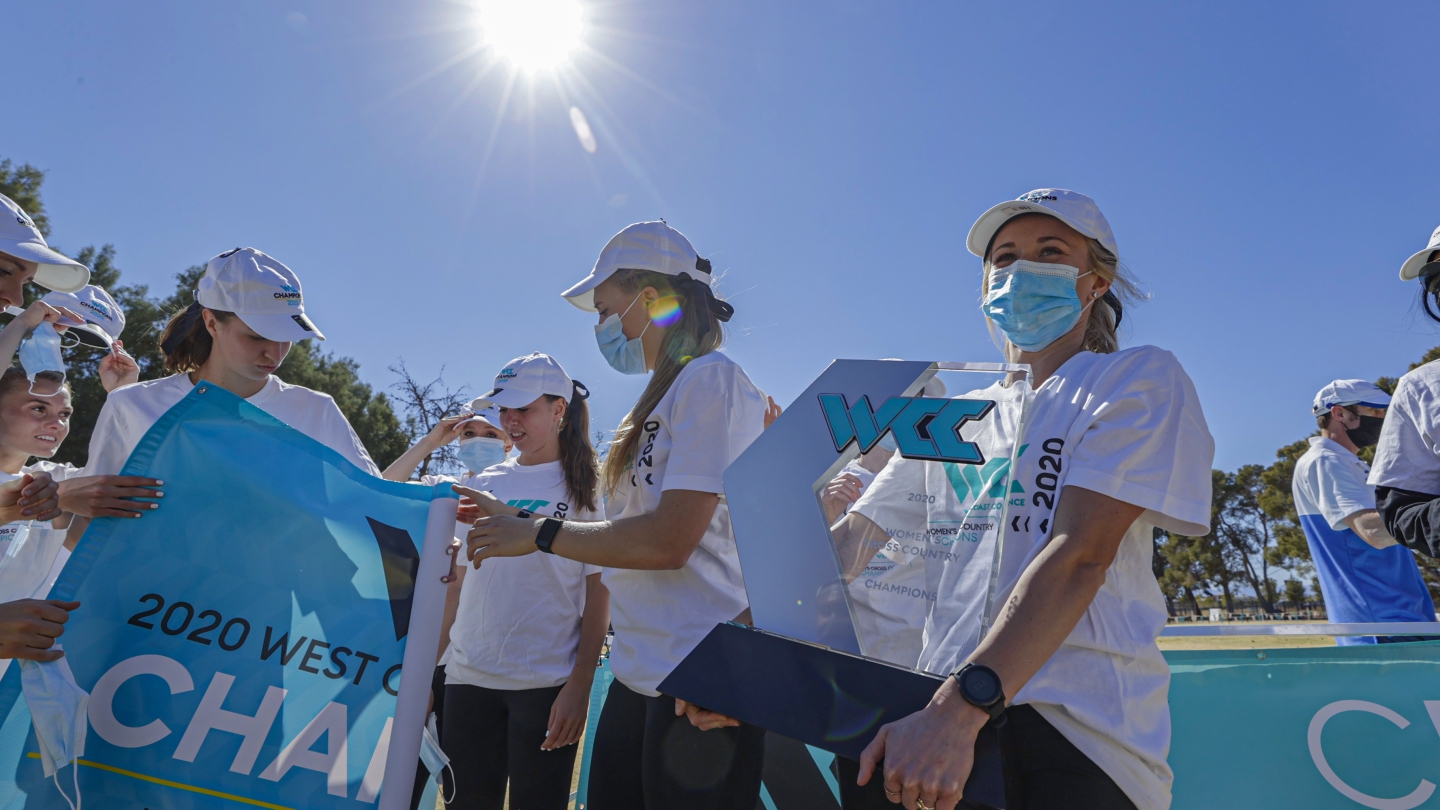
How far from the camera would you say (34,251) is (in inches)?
119

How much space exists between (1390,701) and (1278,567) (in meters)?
52.6

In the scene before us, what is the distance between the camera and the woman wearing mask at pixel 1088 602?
1418mm

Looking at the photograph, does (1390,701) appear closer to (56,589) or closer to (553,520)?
(553,520)

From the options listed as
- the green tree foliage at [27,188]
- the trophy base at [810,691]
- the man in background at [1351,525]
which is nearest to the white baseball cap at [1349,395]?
the man in background at [1351,525]

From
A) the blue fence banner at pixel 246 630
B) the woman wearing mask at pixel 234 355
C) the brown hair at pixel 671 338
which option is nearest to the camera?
the blue fence banner at pixel 246 630

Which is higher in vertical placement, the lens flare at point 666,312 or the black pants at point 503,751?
the lens flare at point 666,312

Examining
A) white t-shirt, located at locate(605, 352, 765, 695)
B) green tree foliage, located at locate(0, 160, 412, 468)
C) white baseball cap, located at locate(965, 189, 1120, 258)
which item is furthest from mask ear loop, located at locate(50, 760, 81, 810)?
green tree foliage, located at locate(0, 160, 412, 468)

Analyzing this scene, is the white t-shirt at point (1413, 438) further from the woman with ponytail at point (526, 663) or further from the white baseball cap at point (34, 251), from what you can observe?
the white baseball cap at point (34, 251)

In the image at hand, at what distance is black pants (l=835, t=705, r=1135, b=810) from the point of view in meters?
1.50

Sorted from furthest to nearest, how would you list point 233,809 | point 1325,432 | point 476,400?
point 476,400
point 1325,432
point 233,809

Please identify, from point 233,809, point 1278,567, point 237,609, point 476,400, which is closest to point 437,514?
point 237,609

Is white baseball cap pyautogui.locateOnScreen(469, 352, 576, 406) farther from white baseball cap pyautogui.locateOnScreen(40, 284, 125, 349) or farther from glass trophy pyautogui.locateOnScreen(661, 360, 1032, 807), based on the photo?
glass trophy pyautogui.locateOnScreen(661, 360, 1032, 807)

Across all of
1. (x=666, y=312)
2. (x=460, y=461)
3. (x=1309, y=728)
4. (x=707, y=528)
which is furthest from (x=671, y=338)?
(x=460, y=461)

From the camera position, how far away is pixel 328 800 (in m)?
2.08
